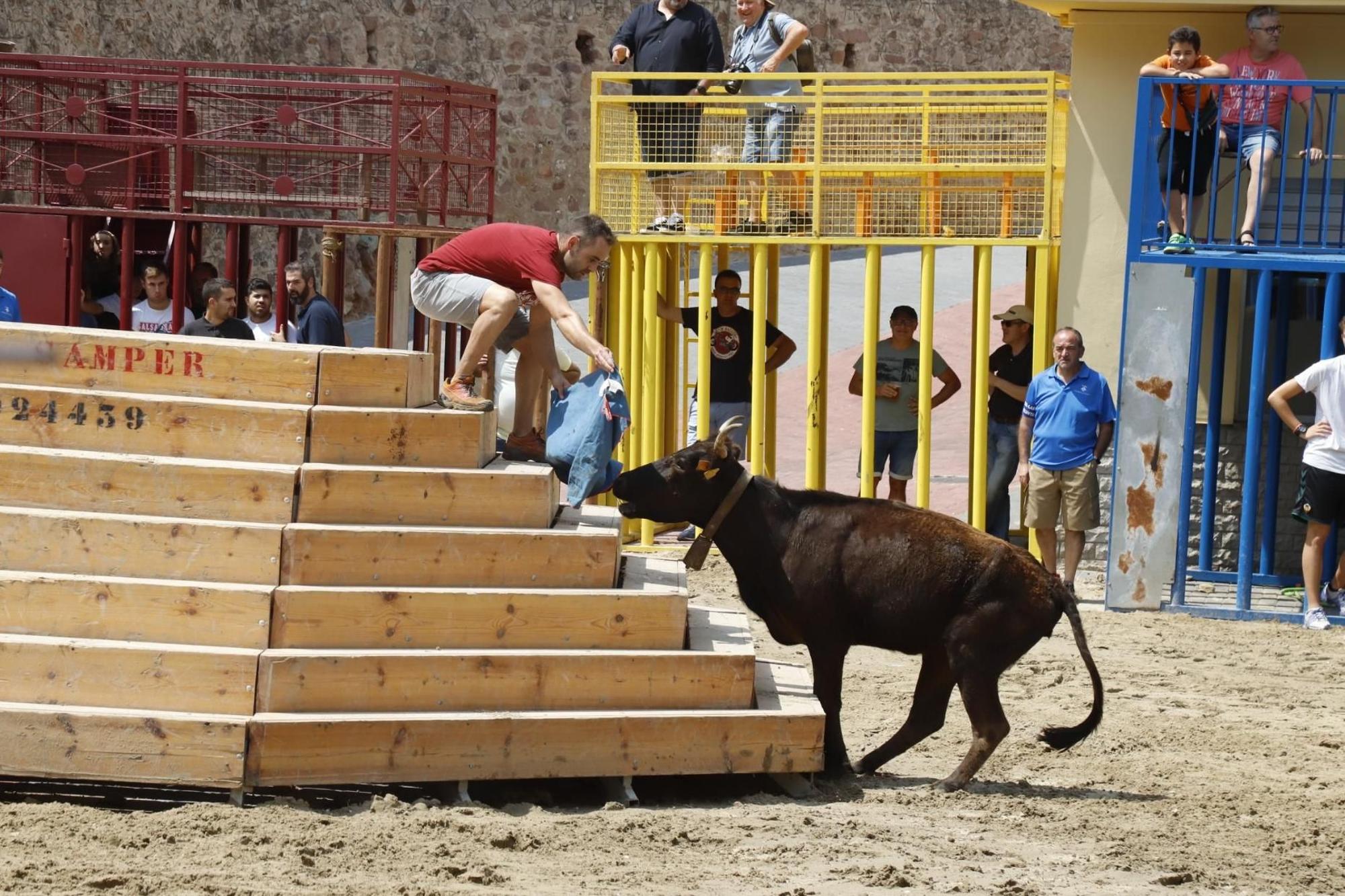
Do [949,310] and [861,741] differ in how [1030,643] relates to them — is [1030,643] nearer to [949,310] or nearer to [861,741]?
[861,741]

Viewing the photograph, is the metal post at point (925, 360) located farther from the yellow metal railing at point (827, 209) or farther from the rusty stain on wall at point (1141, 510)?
the rusty stain on wall at point (1141, 510)

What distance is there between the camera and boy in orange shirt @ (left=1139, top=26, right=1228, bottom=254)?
1196cm

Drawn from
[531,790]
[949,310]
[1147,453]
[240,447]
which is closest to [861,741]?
[531,790]

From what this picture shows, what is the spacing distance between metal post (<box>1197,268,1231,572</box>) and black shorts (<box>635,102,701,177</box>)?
12.9ft

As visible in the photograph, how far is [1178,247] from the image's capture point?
1196 centimetres

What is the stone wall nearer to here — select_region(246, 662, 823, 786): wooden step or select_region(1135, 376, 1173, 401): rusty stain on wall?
select_region(1135, 376, 1173, 401): rusty stain on wall

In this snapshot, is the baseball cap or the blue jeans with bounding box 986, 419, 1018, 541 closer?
the blue jeans with bounding box 986, 419, 1018, 541

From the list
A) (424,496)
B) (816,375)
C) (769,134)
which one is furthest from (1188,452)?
(424,496)

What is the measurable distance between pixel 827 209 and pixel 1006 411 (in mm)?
2008

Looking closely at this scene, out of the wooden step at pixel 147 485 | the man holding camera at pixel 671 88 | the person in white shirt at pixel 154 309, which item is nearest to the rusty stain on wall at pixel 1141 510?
the man holding camera at pixel 671 88

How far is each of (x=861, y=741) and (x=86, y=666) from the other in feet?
11.7

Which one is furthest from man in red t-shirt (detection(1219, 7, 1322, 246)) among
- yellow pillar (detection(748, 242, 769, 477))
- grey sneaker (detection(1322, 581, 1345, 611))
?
yellow pillar (detection(748, 242, 769, 477))

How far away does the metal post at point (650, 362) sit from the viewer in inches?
549

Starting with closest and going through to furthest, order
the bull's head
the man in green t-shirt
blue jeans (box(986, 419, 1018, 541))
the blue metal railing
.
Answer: the bull's head
the blue metal railing
blue jeans (box(986, 419, 1018, 541))
the man in green t-shirt
